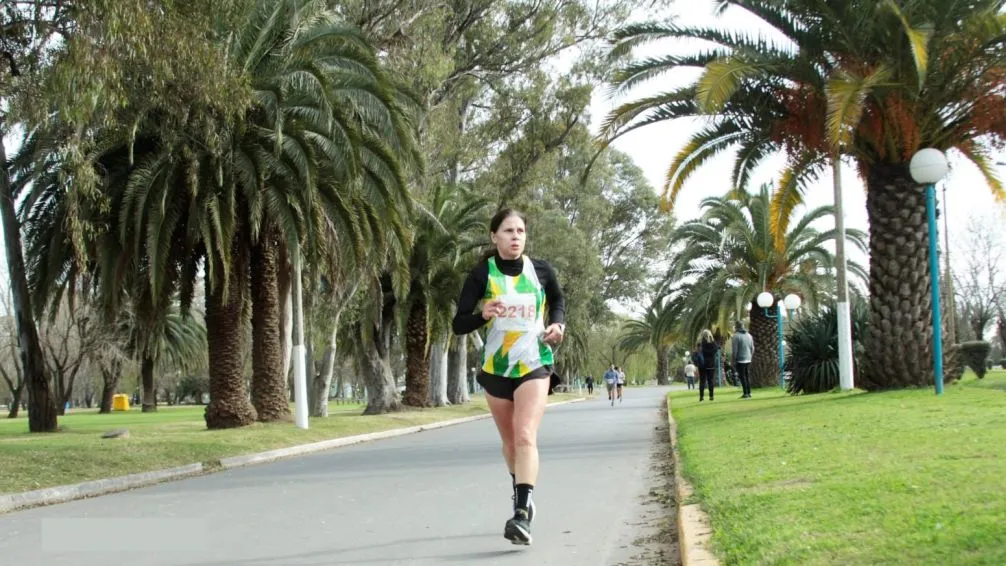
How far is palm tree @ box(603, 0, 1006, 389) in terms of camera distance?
55.4 feet

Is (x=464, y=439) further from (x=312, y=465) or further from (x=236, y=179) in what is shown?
(x=236, y=179)

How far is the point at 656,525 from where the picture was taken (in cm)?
778

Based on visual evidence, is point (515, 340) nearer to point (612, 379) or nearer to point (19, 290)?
point (19, 290)

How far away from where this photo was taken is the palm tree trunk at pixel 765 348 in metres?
36.2

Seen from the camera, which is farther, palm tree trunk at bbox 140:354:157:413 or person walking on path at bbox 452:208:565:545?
palm tree trunk at bbox 140:354:157:413

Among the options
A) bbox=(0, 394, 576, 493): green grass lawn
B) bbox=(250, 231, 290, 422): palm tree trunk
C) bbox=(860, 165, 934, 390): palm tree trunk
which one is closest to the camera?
bbox=(0, 394, 576, 493): green grass lawn

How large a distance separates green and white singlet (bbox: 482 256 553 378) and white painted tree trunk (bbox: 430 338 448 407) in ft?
101

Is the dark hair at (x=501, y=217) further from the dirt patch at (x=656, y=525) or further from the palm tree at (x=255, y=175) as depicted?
the palm tree at (x=255, y=175)

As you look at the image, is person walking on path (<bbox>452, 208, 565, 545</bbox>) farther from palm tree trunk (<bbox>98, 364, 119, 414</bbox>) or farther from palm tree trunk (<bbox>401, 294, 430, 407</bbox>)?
palm tree trunk (<bbox>98, 364, 119, 414</bbox>)

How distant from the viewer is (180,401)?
112 meters

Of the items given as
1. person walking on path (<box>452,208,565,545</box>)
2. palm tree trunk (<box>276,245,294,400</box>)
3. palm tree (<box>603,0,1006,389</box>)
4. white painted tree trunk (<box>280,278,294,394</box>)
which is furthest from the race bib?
white painted tree trunk (<box>280,278,294,394</box>)

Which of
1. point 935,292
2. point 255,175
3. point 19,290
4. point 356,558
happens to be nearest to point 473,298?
point 356,558

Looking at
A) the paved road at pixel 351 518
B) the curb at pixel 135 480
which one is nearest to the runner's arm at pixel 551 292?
the paved road at pixel 351 518

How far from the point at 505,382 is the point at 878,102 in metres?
13.3
